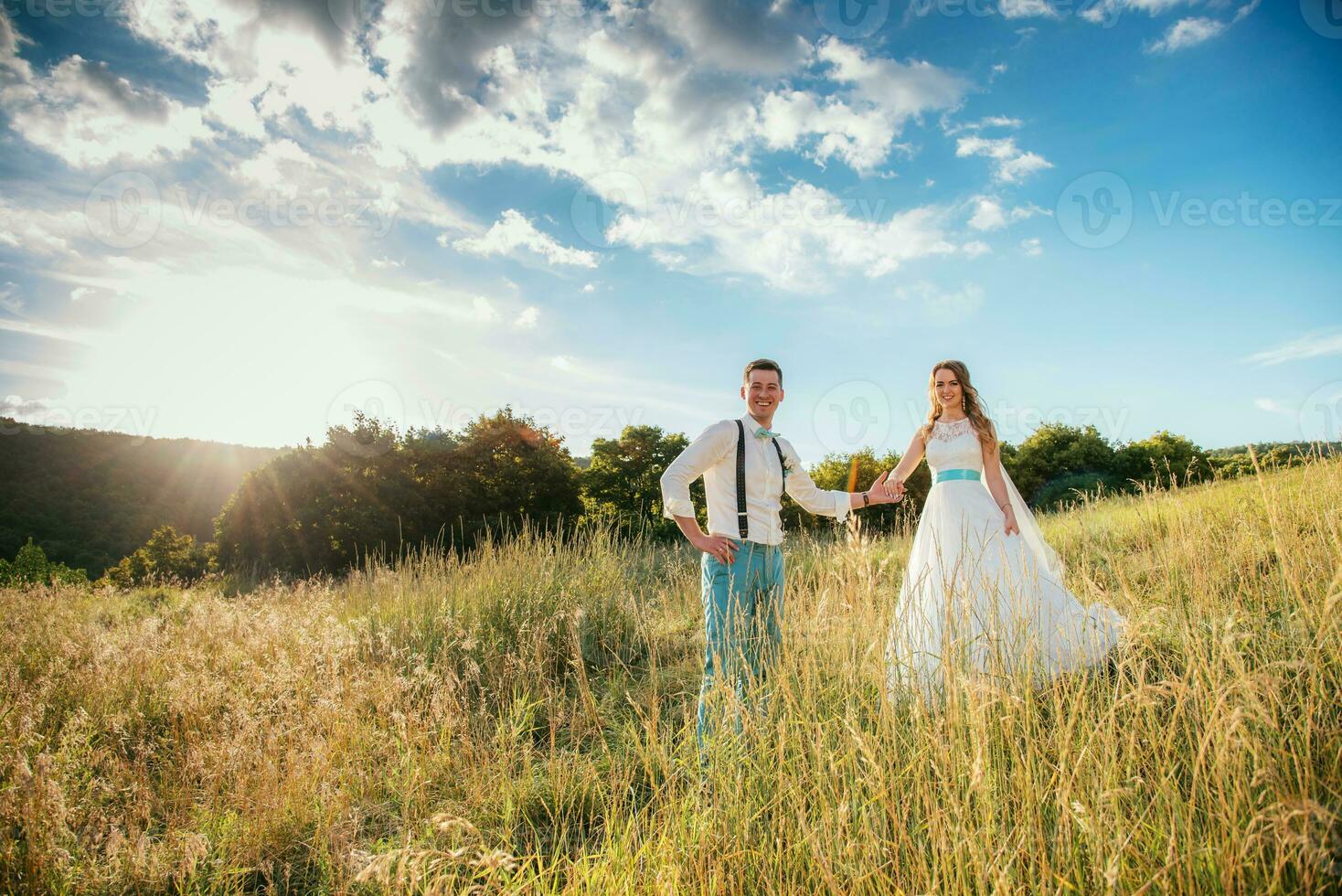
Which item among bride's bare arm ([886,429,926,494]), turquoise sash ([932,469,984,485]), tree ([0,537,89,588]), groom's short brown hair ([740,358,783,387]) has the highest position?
groom's short brown hair ([740,358,783,387])

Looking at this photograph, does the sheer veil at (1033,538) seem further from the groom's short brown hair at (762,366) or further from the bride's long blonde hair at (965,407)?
the groom's short brown hair at (762,366)

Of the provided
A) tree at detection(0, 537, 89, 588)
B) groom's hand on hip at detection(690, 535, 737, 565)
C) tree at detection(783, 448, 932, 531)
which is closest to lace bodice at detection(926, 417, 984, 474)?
groom's hand on hip at detection(690, 535, 737, 565)

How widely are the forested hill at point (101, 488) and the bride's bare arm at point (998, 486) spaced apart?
22692 millimetres

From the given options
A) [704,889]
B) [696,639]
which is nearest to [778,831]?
[704,889]

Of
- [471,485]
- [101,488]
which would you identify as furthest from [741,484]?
[101,488]

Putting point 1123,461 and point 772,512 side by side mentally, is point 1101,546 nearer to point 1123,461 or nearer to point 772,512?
point 772,512

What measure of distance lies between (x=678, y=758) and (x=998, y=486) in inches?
139

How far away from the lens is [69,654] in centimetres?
550

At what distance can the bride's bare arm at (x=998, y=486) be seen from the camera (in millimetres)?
4578

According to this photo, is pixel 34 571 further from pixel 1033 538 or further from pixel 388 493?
pixel 1033 538

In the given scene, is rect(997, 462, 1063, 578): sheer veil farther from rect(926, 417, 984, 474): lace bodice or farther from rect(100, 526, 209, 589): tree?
rect(100, 526, 209, 589): tree

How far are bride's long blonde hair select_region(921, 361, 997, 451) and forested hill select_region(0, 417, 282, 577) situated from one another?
72.7ft

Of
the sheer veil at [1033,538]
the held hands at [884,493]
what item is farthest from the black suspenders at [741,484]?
the sheer veil at [1033,538]

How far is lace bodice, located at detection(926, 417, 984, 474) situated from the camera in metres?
5.04
